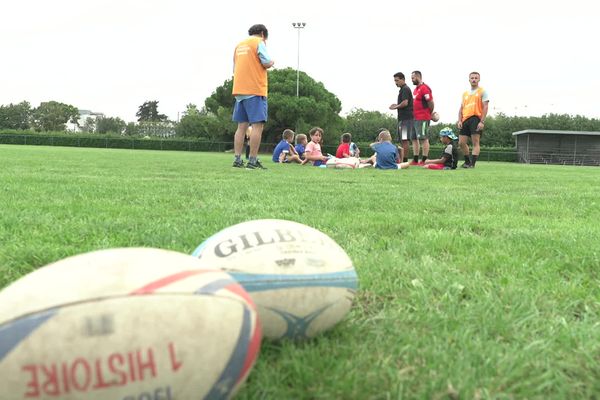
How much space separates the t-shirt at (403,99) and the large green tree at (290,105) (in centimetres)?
3157

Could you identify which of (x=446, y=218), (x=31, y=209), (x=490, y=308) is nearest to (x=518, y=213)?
(x=446, y=218)

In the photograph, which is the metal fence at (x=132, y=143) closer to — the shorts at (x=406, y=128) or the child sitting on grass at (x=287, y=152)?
the child sitting on grass at (x=287, y=152)

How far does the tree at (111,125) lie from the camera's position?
9194 cm

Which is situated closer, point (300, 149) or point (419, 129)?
point (419, 129)

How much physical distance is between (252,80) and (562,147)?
118ft

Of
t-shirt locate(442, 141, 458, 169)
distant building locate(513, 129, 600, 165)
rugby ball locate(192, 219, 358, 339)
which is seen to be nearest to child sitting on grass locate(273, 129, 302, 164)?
t-shirt locate(442, 141, 458, 169)

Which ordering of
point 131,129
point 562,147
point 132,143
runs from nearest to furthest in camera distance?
point 562,147
point 132,143
point 131,129

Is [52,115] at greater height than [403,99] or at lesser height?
greater

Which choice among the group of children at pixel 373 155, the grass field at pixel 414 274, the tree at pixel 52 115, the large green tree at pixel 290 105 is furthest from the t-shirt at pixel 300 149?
the tree at pixel 52 115

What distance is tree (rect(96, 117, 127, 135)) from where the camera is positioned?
91938 millimetres

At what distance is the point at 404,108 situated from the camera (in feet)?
39.9

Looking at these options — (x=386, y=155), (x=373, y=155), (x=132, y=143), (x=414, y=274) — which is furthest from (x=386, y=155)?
(x=132, y=143)

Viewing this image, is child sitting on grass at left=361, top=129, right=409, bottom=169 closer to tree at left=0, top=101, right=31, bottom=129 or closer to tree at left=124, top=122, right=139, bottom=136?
tree at left=124, top=122, right=139, bottom=136

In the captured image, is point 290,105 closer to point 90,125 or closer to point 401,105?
point 401,105
